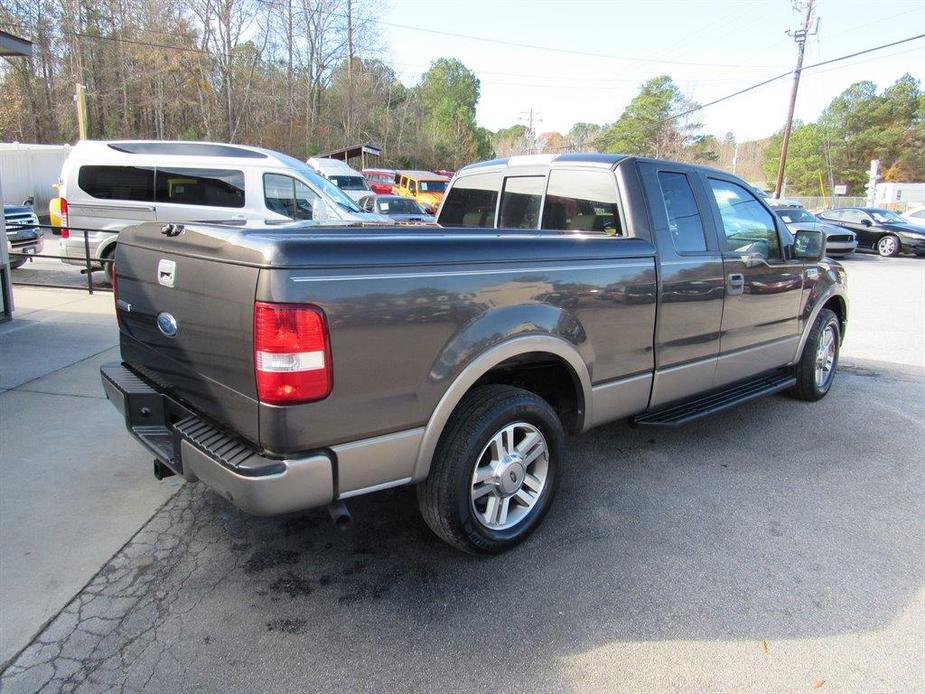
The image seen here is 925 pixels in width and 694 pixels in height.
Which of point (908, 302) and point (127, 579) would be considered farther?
point (908, 302)

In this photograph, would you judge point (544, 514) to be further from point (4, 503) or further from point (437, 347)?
point (4, 503)

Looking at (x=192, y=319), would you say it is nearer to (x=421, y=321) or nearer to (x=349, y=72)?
(x=421, y=321)

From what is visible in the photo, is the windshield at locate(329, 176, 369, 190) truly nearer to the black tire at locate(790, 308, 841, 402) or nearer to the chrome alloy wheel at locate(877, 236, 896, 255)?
the chrome alloy wheel at locate(877, 236, 896, 255)

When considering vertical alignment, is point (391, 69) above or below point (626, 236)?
above

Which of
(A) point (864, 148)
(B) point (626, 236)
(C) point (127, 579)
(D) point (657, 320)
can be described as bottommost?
(C) point (127, 579)

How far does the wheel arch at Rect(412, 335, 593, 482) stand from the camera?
266cm

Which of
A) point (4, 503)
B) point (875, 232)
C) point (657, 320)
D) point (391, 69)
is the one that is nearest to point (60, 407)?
point (4, 503)

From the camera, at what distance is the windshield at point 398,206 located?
794 inches

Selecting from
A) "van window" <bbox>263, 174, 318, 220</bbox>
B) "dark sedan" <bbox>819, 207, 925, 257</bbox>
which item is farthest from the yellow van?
"van window" <bbox>263, 174, 318, 220</bbox>

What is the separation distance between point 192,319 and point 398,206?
1841cm

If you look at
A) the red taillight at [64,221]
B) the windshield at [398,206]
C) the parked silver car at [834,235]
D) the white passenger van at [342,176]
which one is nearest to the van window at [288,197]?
the red taillight at [64,221]

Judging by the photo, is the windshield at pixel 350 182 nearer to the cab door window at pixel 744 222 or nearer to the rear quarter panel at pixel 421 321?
the cab door window at pixel 744 222

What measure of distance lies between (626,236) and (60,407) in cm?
440

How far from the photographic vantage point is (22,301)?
8.62 meters
